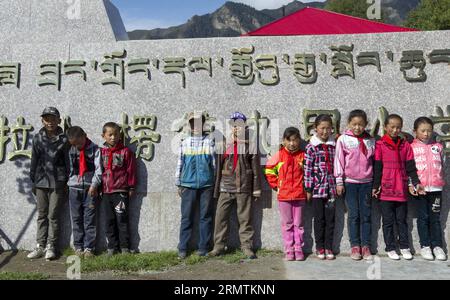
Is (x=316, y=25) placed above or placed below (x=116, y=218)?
above

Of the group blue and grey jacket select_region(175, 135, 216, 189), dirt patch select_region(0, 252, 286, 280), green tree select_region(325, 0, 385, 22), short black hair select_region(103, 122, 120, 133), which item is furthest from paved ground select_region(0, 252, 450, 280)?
green tree select_region(325, 0, 385, 22)

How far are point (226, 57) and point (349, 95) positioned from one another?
1340mm

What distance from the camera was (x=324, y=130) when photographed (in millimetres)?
4047

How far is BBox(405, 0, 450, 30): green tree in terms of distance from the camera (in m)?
14.2

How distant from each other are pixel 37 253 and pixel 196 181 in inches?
70.7

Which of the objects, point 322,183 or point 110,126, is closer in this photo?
point 322,183

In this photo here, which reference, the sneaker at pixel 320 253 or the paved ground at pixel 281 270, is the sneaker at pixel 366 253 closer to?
the paved ground at pixel 281 270

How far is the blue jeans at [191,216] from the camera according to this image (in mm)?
4184

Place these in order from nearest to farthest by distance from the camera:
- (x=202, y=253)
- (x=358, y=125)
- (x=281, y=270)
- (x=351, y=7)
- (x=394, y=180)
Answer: (x=281, y=270)
(x=394, y=180)
(x=358, y=125)
(x=202, y=253)
(x=351, y=7)

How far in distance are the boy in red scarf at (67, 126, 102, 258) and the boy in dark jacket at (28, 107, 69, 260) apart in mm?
112

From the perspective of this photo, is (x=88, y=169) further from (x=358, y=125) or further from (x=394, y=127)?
(x=394, y=127)

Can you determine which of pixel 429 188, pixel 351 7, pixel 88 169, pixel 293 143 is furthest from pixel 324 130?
pixel 351 7

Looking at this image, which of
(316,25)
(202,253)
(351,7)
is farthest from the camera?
(351,7)

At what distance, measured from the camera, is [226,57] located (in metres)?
4.46
